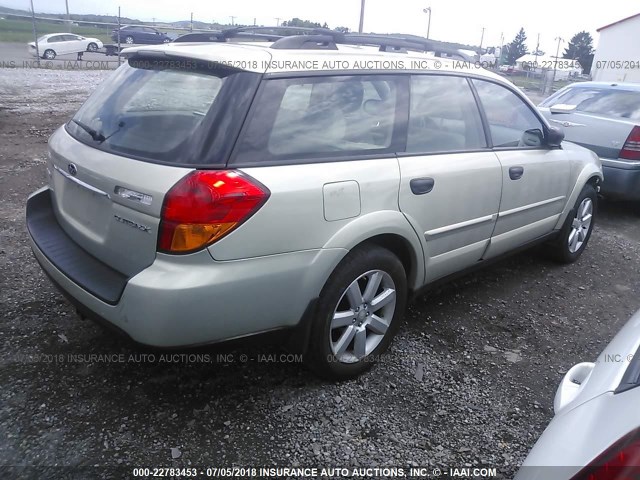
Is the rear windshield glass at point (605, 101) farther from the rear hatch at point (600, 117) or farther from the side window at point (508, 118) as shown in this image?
the side window at point (508, 118)

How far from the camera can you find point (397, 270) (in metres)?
2.85

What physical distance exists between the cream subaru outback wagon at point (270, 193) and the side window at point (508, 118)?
6.1 inches

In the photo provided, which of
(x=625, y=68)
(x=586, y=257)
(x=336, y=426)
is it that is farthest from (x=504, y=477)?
(x=625, y=68)

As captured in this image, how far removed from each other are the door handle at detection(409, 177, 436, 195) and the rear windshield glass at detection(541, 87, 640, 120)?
4351 mm

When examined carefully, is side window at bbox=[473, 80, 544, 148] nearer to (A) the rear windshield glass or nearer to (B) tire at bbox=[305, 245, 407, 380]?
(B) tire at bbox=[305, 245, 407, 380]

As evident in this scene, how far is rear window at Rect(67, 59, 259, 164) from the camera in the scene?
2230 millimetres

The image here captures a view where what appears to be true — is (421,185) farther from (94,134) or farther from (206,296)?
(94,134)

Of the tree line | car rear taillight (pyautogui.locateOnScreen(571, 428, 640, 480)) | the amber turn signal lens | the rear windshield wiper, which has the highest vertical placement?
the tree line

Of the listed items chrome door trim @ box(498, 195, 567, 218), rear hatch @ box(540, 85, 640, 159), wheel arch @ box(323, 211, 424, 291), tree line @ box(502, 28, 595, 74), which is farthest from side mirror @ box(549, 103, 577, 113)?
tree line @ box(502, 28, 595, 74)

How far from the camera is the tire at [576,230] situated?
4488 mm

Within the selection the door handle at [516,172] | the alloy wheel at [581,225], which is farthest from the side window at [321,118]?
the alloy wheel at [581,225]

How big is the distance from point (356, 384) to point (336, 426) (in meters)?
0.36

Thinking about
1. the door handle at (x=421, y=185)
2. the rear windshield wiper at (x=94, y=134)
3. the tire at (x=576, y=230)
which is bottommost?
the tire at (x=576, y=230)

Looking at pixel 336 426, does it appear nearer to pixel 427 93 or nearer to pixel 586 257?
pixel 427 93
